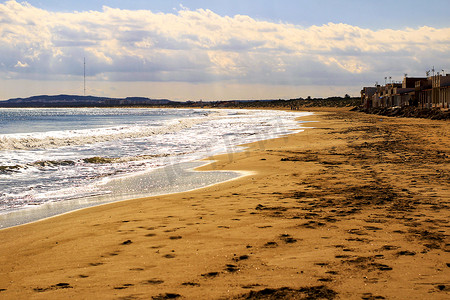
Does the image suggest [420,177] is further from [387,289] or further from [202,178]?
[387,289]

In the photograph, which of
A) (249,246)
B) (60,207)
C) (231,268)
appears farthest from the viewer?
(60,207)

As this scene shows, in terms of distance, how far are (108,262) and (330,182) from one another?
21.3ft

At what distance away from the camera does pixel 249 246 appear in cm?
553

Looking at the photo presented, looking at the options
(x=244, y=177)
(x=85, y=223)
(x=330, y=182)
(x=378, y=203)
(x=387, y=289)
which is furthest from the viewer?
(x=244, y=177)

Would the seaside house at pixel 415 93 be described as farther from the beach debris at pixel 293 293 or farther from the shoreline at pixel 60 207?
the beach debris at pixel 293 293

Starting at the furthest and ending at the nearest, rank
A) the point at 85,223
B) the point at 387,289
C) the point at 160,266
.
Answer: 1. the point at 85,223
2. the point at 160,266
3. the point at 387,289

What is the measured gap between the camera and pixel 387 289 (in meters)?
4.05

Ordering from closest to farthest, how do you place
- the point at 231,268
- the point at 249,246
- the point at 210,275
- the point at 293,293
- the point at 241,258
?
1. the point at 293,293
2. the point at 210,275
3. the point at 231,268
4. the point at 241,258
5. the point at 249,246

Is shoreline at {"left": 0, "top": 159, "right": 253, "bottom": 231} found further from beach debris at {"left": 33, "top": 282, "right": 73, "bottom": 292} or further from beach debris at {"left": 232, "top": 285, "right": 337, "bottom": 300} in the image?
beach debris at {"left": 232, "top": 285, "right": 337, "bottom": 300}

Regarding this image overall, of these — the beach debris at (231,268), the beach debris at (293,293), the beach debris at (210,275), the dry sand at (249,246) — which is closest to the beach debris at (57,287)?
the dry sand at (249,246)

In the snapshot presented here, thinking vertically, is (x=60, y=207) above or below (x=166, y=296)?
below

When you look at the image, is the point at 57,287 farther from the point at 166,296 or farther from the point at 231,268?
the point at 231,268

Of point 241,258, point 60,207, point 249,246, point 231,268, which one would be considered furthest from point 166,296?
point 60,207

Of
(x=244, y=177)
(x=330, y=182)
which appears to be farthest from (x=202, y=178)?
(x=330, y=182)
